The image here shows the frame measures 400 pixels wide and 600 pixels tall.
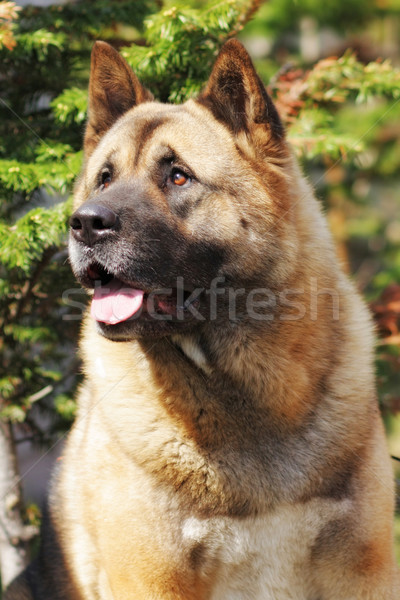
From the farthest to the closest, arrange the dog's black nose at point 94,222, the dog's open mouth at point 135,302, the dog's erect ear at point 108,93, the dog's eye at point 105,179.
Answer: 1. the dog's erect ear at point 108,93
2. the dog's eye at point 105,179
3. the dog's open mouth at point 135,302
4. the dog's black nose at point 94,222

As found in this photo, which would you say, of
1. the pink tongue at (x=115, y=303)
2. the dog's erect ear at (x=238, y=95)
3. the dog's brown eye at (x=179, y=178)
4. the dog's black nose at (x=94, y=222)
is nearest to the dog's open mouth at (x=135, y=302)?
the pink tongue at (x=115, y=303)

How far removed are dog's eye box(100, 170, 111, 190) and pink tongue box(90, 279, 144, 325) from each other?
464mm

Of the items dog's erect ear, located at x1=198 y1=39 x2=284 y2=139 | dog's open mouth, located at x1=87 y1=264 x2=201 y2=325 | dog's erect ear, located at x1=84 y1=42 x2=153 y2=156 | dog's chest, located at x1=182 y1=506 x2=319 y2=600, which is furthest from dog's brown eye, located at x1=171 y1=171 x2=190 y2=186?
dog's chest, located at x1=182 y1=506 x2=319 y2=600

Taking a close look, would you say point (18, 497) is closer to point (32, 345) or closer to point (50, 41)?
point (32, 345)

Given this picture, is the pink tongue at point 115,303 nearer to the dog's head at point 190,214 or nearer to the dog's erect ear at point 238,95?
the dog's head at point 190,214

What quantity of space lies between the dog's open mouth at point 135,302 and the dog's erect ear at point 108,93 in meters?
0.79

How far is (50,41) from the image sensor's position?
10.4ft

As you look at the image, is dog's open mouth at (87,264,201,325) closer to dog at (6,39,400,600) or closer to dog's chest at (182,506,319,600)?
dog at (6,39,400,600)

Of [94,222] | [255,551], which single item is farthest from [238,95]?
[255,551]

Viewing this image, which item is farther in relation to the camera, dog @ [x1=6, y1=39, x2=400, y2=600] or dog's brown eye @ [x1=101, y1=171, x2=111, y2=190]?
dog's brown eye @ [x1=101, y1=171, x2=111, y2=190]

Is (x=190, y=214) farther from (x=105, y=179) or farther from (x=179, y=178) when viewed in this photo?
(x=105, y=179)

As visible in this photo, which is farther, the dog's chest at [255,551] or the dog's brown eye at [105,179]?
the dog's brown eye at [105,179]

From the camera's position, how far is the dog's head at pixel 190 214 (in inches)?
90.9

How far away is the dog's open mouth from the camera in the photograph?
234 cm
